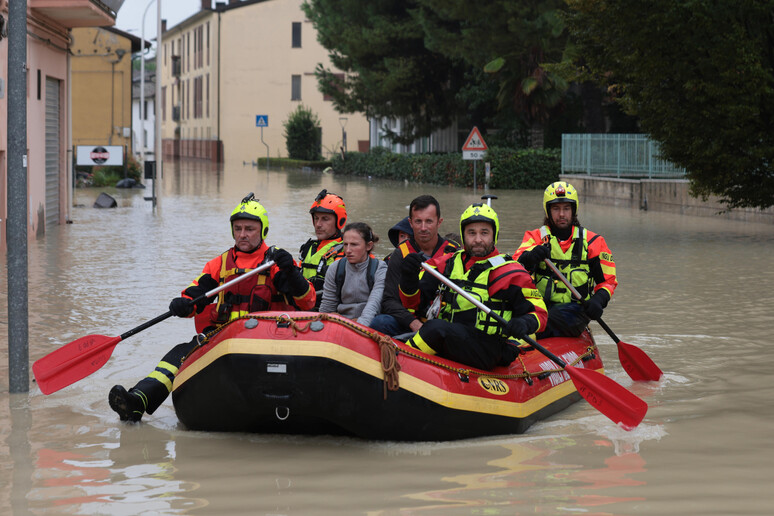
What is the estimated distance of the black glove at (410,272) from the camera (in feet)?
23.4

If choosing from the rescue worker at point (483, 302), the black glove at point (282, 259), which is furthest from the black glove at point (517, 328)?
the black glove at point (282, 259)

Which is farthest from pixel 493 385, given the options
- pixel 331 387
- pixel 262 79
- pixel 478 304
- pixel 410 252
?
pixel 262 79

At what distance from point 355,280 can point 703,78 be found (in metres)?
11.6

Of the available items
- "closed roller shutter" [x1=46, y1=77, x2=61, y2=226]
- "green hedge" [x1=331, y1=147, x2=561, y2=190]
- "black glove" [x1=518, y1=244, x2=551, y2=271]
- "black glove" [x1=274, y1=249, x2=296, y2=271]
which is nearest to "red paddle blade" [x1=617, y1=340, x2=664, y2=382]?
"black glove" [x1=518, y1=244, x2=551, y2=271]

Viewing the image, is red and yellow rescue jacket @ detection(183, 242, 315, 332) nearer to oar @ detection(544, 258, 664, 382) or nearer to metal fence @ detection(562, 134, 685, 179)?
oar @ detection(544, 258, 664, 382)

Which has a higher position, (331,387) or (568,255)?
(568,255)

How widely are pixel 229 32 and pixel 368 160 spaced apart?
24.1 metres

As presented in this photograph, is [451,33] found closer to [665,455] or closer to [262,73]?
[665,455]

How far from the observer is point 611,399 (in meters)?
6.90

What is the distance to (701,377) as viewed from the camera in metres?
8.74

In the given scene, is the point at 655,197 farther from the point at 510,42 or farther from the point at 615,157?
the point at 510,42

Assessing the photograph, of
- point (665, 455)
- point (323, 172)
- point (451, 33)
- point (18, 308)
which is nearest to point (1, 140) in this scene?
point (18, 308)

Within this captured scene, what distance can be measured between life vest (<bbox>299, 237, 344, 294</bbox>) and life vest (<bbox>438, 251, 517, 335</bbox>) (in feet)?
4.84

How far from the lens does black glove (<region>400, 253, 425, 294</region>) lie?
7117 mm
